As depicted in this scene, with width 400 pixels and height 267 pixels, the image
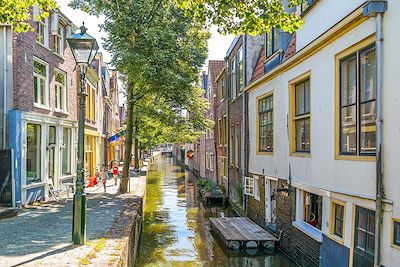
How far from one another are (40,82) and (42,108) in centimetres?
98

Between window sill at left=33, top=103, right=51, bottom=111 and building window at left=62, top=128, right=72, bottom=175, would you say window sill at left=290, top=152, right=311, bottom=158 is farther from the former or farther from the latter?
building window at left=62, top=128, right=72, bottom=175

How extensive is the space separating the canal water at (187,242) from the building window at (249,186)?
6.68 feet

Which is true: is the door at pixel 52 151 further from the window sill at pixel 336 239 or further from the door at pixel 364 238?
the door at pixel 364 238

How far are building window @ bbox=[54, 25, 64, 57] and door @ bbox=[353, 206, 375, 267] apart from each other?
1343 cm

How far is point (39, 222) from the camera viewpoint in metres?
11.3

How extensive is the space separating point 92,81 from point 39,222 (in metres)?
15.0

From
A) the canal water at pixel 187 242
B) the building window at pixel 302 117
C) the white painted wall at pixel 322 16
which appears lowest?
the canal water at pixel 187 242

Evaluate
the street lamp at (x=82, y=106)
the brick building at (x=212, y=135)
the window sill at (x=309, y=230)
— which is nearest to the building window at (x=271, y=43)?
the window sill at (x=309, y=230)

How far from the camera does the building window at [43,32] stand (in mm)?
Result: 15109

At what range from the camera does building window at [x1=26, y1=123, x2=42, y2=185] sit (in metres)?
14.4

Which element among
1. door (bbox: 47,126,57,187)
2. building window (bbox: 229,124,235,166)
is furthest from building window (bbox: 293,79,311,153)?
building window (bbox: 229,124,235,166)

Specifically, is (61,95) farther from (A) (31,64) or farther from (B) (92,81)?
(B) (92,81)

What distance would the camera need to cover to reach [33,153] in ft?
48.5

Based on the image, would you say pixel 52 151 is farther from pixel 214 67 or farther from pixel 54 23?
pixel 214 67
